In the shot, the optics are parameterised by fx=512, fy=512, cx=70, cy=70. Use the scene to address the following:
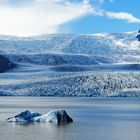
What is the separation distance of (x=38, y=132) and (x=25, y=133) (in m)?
1.77

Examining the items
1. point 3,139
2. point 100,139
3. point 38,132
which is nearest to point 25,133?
point 38,132

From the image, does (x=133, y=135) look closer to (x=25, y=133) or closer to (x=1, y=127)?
(x=25, y=133)

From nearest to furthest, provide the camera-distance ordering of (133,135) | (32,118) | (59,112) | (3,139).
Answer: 1. (3,139)
2. (133,135)
3. (59,112)
4. (32,118)

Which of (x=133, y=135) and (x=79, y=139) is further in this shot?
(x=133, y=135)

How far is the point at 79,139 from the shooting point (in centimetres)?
5944

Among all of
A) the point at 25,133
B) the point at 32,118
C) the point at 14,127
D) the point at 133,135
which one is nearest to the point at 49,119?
the point at 32,118

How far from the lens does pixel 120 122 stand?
82688 mm

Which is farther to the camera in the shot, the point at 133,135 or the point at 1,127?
the point at 1,127

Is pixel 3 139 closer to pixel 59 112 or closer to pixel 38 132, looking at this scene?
pixel 38 132

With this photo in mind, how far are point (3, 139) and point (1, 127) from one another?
1236 centimetres

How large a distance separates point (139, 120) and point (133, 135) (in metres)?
22.9

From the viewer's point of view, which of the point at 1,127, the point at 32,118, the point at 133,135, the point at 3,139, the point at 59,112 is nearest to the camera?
the point at 3,139

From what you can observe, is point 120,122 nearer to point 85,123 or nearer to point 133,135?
point 85,123

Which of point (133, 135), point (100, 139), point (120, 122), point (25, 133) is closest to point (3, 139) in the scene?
point (25, 133)
